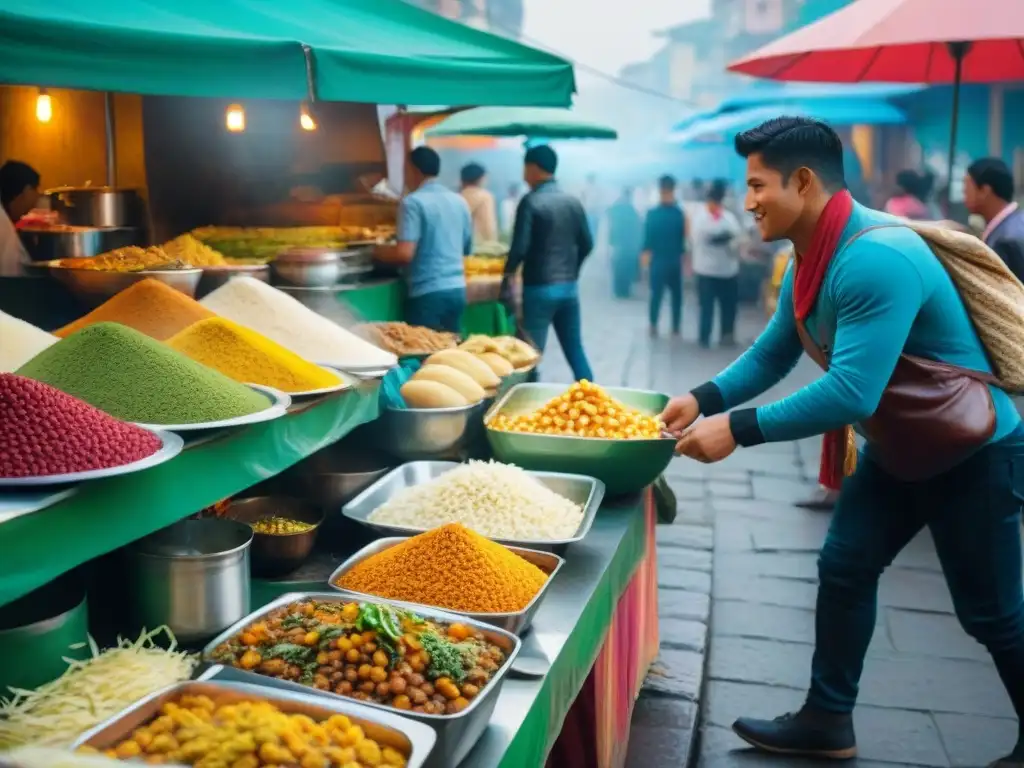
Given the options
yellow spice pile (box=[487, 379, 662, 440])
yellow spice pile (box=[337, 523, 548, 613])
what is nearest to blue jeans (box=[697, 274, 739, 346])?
yellow spice pile (box=[487, 379, 662, 440])

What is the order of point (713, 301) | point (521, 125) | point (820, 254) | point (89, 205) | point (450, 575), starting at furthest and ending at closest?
point (713, 301) → point (521, 125) → point (89, 205) → point (820, 254) → point (450, 575)

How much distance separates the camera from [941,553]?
323cm

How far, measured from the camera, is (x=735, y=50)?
4131 centimetres

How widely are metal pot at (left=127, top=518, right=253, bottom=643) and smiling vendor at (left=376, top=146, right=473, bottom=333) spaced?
4671 mm

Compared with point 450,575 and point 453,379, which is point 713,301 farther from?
point 450,575

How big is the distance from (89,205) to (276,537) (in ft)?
11.9

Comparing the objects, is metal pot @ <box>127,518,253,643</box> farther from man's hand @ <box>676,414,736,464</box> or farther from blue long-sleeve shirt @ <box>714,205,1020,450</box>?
blue long-sleeve shirt @ <box>714,205,1020,450</box>


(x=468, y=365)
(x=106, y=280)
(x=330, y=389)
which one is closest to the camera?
(x=330, y=389)

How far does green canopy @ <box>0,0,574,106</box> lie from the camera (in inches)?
101

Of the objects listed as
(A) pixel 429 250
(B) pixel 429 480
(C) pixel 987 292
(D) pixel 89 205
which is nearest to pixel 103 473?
(B) pixel 429 480

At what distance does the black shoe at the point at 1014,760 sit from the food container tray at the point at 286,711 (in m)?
2.34

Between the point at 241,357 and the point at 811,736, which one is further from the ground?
the point at 241,357

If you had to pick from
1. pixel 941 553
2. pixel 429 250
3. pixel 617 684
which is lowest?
pixel 617 684

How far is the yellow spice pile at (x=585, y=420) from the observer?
3.56 meters
